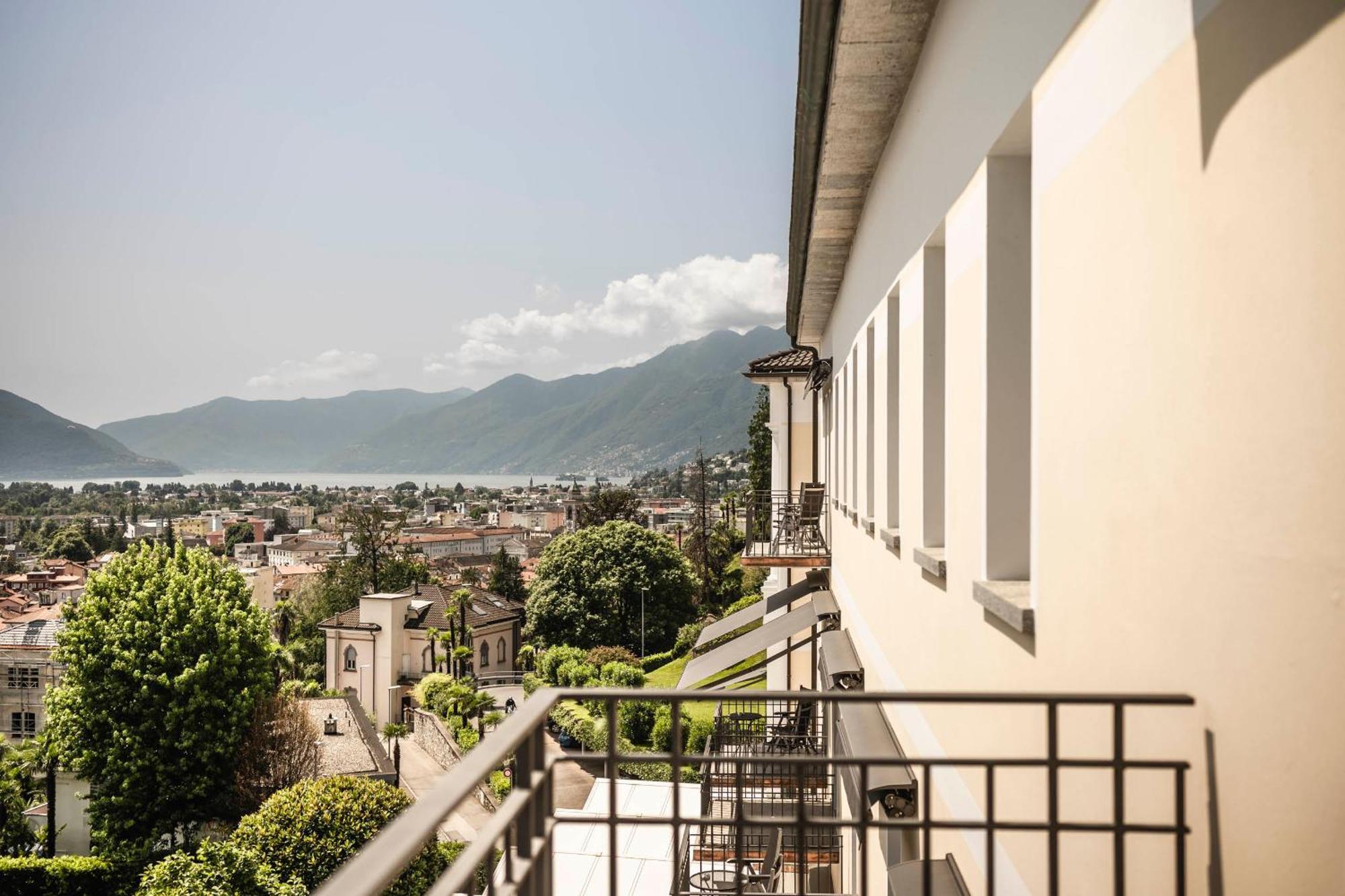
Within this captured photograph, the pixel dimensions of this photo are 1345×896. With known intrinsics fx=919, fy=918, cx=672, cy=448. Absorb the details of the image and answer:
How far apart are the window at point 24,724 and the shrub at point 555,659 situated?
2580 centimetres

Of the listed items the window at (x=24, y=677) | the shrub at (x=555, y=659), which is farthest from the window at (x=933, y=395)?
the window at (x=24, y=677)

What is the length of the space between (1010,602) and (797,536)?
10838 millimetres

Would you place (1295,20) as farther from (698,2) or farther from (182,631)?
(698,2)

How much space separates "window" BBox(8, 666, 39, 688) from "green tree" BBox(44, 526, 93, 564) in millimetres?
82055

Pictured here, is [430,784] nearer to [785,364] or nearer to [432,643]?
[785,364]

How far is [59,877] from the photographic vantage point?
24.8 meters

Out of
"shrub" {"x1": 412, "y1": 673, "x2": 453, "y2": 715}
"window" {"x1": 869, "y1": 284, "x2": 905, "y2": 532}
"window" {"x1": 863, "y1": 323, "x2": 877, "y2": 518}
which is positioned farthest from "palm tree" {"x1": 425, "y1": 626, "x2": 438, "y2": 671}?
"window" {"x1": 869, "y1": 284, "x2": 905, "y2": 532}

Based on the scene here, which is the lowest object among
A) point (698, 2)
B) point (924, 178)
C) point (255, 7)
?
point (924, 178)

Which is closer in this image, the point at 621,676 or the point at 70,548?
the point at 621,676

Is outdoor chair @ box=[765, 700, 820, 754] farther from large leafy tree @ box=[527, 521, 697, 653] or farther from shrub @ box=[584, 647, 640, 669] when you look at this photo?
large leafy tree @ box=[527, 521, 697, 653]

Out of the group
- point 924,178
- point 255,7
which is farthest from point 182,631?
point 255,7

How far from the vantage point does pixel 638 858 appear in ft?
51.3

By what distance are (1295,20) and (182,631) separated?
1236 inches

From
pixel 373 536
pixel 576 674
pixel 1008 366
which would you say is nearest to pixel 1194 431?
pixel 1008 366
